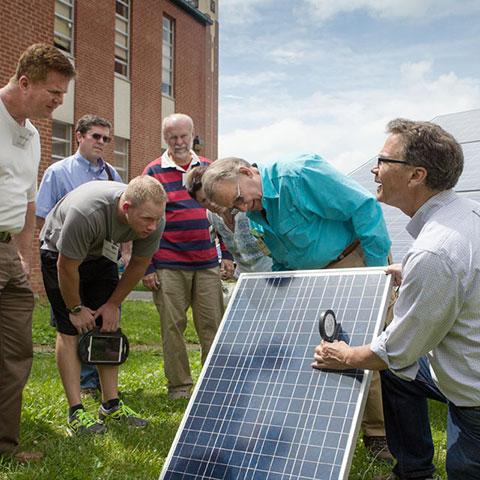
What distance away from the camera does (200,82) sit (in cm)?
2488

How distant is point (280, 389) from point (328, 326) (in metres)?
0.42

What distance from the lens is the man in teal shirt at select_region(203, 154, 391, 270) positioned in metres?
4.22

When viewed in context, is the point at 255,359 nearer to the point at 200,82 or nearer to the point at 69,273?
the point at 69,273

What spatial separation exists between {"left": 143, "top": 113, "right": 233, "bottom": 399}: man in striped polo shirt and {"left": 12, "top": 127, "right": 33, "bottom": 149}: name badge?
212cm

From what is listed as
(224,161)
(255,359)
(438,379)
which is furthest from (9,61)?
(438,379)

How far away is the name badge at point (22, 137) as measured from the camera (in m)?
4.28

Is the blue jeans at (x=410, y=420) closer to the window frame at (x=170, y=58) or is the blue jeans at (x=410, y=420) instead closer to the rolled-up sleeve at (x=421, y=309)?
the rolled-up sleeve at (x=421, y=309)

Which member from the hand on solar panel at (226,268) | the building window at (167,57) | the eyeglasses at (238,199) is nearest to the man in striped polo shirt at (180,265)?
the hand on solar panel at (226,268)

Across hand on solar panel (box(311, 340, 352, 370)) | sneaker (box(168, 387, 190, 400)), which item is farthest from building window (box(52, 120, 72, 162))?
hand on solar panel (box(311, 340, 352, 370))

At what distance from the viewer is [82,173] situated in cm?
643

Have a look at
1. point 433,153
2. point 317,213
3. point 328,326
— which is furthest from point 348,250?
point 433,153

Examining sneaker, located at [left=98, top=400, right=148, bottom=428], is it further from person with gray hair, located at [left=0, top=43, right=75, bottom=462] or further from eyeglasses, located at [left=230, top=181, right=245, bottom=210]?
eyeglasses, located at [left=230, top=181, right=245, bottom=210]

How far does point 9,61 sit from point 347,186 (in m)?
12.8

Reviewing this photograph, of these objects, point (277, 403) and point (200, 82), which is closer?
point (277, 403)
